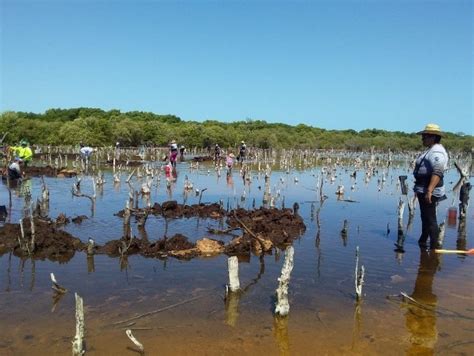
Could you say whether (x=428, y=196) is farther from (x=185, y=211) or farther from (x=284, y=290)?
(x=185, y=211)

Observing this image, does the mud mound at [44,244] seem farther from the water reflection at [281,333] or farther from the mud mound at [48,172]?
the mud mound at [48,172]

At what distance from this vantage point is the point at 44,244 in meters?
8.42

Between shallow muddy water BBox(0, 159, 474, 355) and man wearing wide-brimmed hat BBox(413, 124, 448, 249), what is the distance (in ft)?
2.23

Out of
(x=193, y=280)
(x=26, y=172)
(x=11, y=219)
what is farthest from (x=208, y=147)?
(x=193, y=280)

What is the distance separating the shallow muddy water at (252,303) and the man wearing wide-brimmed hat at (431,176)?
26.8 inches

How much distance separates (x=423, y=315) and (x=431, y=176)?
355 centimetres

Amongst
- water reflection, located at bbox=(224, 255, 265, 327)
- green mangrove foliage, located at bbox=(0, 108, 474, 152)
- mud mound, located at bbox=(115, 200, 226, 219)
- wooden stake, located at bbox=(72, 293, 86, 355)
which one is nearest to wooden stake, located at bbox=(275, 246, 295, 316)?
water reflection, located at bbox=(224, 255, 265, 327)

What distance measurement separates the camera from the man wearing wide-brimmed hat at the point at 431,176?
8383 millimetres

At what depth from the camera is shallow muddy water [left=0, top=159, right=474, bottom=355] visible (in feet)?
16.1

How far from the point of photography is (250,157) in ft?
162

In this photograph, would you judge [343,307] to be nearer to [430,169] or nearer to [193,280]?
[193,280]

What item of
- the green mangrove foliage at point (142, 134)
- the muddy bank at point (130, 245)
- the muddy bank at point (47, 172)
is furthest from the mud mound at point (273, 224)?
the green mangrove foliage at point (142, 134)

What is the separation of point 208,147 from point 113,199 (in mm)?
45783

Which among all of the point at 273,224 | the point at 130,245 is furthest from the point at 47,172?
the point at 130,245
